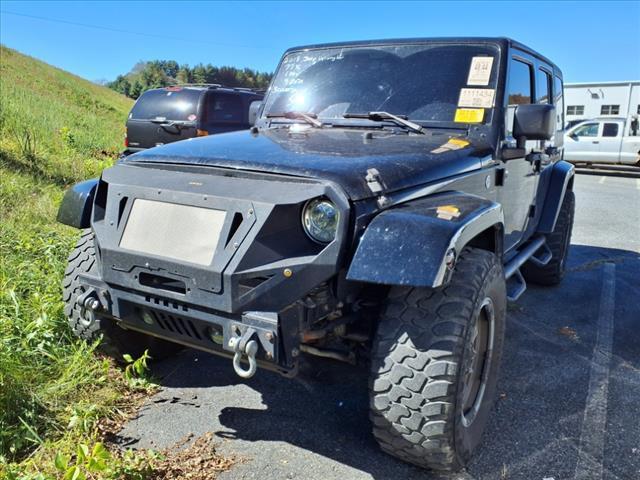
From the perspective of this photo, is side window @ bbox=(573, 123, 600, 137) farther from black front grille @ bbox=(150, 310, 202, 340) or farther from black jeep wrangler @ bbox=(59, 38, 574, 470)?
black front grille @ bbox=(150, 310, 202, 340)

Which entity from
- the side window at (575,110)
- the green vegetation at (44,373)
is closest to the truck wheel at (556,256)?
the green vegetation at (44,373)

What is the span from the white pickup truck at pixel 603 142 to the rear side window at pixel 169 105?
11851 millimetres

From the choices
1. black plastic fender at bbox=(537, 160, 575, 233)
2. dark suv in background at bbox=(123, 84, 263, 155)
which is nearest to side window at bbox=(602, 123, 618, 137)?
dark suv in background at bbox=(123, 84, 263, 155)

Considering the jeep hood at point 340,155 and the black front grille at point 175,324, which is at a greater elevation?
the jeep hood at point 340,155

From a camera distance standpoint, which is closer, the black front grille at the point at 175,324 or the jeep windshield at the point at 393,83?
the black front grille at the point at 175,324

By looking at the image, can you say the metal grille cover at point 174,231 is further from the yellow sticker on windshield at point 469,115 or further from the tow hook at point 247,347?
the yellow sticker on windshield at point 469,115

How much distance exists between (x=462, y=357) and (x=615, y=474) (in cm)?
102

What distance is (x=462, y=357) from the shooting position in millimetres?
2281

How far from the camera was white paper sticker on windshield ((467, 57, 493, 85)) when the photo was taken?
3.39 meters

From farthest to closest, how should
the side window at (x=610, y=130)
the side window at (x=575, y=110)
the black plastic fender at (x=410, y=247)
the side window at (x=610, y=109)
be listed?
1. the side window at (x=575, y=110)
2. the side window at (x=610, y=109)
3. the side window at (x=610, y=130)
4. the black plastic fender at (x=410, y=247)

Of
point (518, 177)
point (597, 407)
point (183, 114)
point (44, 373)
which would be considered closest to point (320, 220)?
point (44, 373)

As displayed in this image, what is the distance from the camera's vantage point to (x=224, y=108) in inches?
384

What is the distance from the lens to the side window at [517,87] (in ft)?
11.6

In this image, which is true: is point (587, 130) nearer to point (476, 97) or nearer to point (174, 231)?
point (476, 97)
